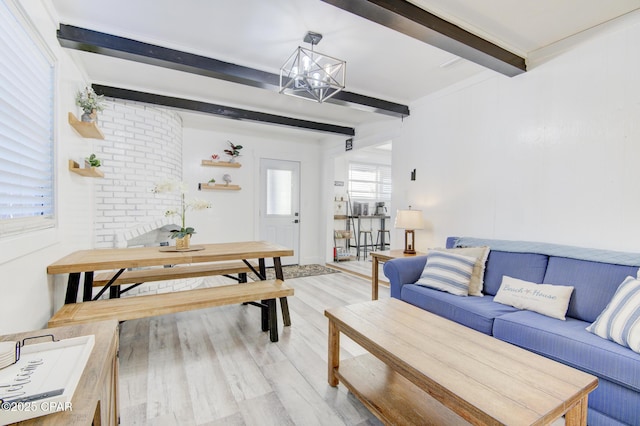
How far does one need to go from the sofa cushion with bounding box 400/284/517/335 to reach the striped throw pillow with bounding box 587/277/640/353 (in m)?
0.51

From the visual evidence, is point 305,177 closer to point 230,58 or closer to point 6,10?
point 230,58

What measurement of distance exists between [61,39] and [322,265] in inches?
191

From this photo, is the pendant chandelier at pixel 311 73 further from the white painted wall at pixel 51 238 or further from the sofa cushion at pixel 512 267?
the sofa cushion at pixel 512 267

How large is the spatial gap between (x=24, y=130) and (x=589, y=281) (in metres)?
3.58

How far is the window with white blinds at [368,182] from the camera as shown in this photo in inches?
277

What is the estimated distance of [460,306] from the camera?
2.23 metres

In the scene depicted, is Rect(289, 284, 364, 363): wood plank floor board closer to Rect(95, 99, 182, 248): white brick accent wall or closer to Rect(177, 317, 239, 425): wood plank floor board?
Rect(177, 317, 239, 425): wood plank floor board

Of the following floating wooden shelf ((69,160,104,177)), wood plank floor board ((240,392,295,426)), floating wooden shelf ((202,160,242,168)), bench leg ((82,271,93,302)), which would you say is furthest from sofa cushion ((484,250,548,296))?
floating wooden shelf ((202,160,242,168))

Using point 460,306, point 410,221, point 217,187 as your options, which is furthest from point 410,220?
point 217,187

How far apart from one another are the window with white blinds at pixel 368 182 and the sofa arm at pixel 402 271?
165 inches

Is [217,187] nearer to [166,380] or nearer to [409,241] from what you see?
[409,241]

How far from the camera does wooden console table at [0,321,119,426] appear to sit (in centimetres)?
70

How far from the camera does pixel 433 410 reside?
1.47 m

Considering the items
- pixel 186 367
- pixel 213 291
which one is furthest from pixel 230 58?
pixel 186 367
